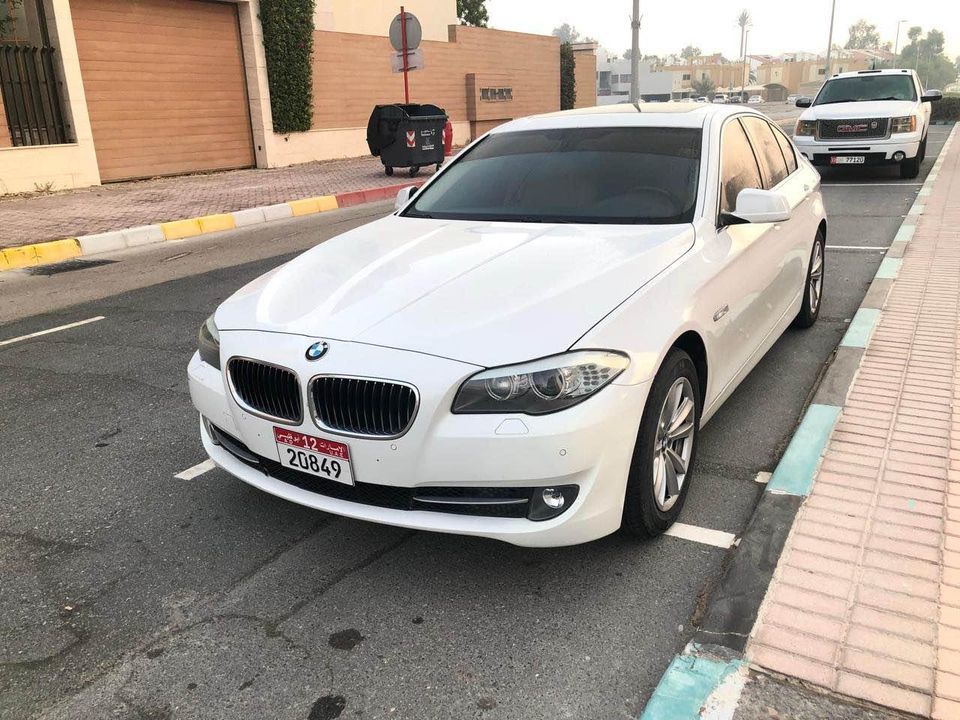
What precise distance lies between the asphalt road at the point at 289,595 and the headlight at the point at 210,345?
2.24 feet

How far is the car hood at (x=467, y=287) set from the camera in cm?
273

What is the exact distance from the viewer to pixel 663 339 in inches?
114

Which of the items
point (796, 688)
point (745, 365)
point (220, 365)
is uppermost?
point (220, 365)

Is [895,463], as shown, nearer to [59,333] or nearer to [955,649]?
[955,649]

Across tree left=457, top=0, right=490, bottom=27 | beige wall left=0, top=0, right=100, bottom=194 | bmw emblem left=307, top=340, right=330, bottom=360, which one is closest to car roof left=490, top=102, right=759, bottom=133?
bmw emblem left=307, top=340, right=330, bottom=360

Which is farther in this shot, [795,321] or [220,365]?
[795,321]

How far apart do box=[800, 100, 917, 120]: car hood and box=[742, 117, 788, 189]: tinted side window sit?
942 centimetres

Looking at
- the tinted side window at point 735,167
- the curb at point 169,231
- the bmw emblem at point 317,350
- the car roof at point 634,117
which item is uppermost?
the car roof at point 634,117

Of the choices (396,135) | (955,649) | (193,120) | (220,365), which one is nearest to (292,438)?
(220,365)

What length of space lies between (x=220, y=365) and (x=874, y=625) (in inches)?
95.9

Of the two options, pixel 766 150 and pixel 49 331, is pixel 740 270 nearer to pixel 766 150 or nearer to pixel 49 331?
pixel 766 150

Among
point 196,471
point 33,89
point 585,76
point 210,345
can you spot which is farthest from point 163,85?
point 585,76

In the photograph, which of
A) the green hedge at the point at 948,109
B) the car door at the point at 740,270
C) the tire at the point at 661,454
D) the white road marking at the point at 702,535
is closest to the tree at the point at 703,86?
the green hedge at the point at 948,109

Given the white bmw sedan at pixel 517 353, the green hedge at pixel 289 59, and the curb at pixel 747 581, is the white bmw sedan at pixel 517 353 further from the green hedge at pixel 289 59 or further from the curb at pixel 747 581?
the green hedge at pixel 289 59
